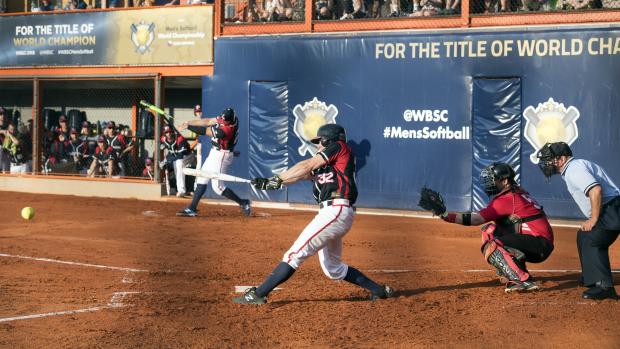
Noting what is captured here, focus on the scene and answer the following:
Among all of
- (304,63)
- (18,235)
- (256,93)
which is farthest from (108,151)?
(18,235)

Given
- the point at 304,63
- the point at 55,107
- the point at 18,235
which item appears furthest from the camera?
the point at 55,107

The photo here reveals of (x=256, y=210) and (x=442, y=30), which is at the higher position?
(x=442, y=30)

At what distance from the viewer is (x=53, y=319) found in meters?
7.28

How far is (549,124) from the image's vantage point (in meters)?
16.7

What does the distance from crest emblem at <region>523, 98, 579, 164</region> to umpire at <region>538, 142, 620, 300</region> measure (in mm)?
8430

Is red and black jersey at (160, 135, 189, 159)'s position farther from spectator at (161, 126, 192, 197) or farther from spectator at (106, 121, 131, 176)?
spectator at (106, 121, 131, 176)

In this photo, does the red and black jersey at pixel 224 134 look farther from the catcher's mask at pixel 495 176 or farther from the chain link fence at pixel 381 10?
the catcher's mask at pixel 495 176

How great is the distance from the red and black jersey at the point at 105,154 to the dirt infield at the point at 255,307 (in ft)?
26.3

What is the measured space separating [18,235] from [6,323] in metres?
6.37

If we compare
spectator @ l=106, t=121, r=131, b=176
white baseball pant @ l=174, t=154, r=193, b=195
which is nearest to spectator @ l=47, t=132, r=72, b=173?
spectator @ l=106, t=121, r=131, b=176

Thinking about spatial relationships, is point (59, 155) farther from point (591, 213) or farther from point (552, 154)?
point (591, 213)

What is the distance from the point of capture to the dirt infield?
22.2 feet

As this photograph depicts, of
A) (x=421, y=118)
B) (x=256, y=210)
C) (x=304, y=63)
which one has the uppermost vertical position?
(x=304, y=63)

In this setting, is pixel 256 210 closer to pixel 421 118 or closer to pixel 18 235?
pixel 421 118
